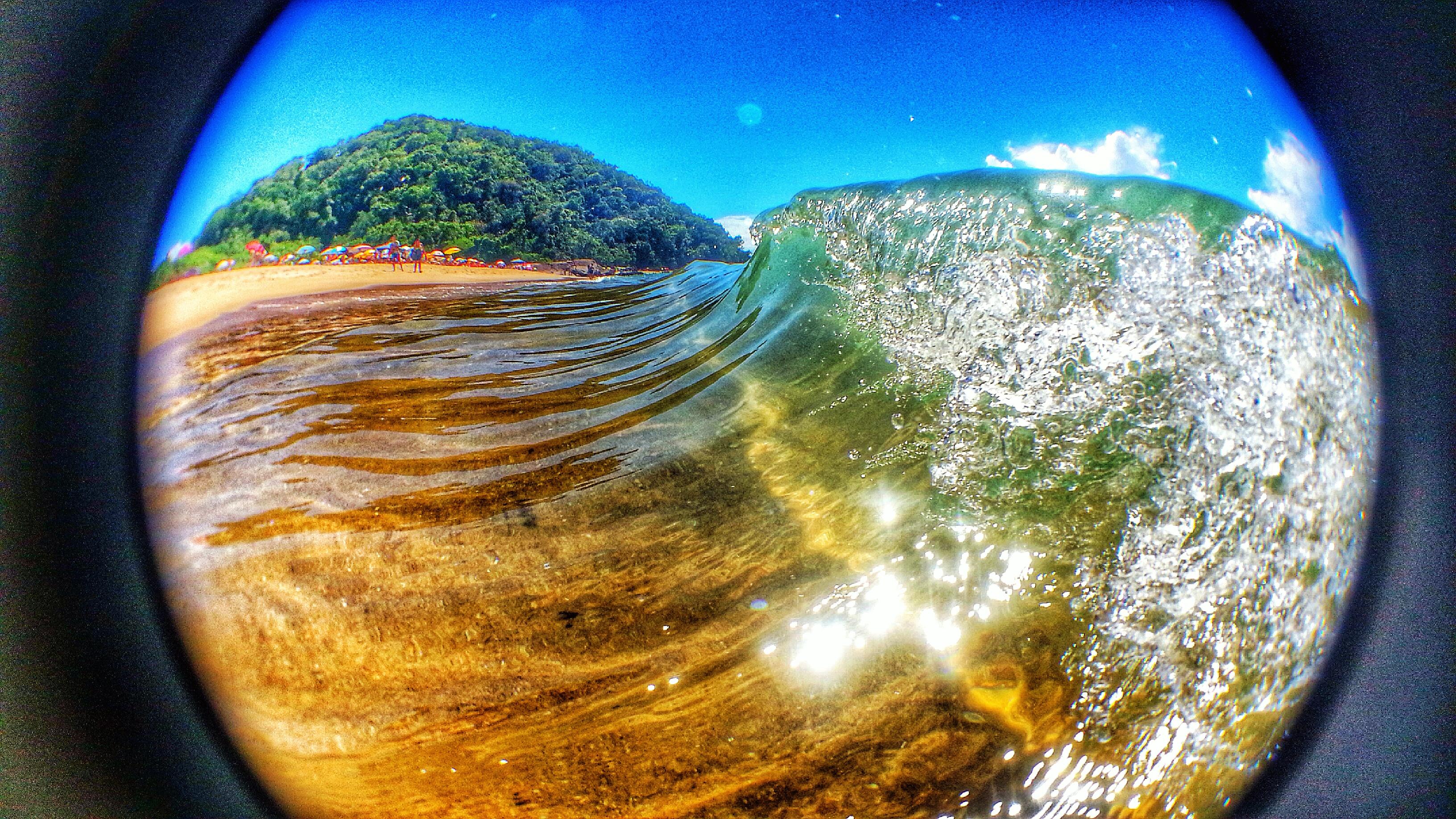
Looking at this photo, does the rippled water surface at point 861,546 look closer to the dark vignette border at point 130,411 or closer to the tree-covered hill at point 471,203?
the dark vignette border at point 130,411

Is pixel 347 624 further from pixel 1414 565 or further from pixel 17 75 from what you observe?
pixel 1414 565

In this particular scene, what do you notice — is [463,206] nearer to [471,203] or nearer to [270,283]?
[471,203]

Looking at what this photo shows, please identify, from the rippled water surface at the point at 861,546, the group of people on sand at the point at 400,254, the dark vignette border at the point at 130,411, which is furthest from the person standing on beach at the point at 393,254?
the dark vignette border at the point at 130,411

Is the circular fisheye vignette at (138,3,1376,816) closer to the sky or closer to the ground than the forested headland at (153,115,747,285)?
closer to the ground

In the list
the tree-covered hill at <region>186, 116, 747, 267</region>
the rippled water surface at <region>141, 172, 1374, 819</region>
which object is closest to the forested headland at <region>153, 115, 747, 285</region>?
the tree-covered hill at <region>186, 116, 747, 267</region>

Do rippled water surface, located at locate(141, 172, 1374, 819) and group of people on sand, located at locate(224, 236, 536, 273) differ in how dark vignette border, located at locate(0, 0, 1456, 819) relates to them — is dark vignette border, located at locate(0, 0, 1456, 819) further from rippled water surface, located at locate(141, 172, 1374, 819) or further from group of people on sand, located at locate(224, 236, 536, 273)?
group of people on sand, located at locate(224, 236, 536, 273)

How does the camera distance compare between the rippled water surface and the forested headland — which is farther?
the forested headland
